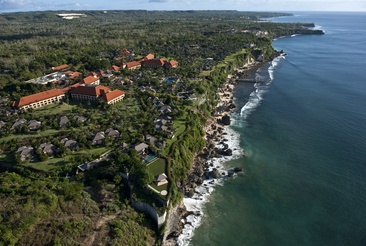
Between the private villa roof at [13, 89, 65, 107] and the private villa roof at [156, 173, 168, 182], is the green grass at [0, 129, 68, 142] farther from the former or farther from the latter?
the private villa roof at [156, 173, 168, 182]

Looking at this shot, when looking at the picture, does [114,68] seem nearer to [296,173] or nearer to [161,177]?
[161,177]

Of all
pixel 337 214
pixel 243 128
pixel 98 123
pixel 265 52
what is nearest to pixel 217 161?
pixel 243 128

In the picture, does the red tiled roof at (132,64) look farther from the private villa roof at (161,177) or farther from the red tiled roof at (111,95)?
the private villa roof at (161,177)

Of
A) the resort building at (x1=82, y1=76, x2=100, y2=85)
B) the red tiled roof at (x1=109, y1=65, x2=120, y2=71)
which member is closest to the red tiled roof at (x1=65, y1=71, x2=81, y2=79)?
the resort building at (x1=82, y1=76, x2=100, y2=85)

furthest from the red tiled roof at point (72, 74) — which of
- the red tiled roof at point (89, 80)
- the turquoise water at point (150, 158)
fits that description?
the turquoise water at point (150, 158)

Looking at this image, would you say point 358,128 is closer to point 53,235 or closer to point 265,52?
point 53,235

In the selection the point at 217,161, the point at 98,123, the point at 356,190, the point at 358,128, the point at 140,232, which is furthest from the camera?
the point at 358,128

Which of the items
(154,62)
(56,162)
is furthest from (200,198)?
(154,62)
